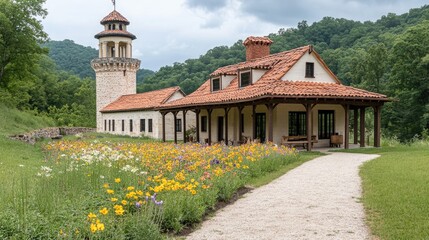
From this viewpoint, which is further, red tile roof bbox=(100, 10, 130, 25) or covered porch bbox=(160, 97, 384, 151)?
red tile roof bbox=(100, 10, 130, 25)

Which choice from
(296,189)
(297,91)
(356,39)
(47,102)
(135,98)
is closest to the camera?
(296,189)

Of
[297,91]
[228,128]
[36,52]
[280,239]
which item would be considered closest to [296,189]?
[280,239]

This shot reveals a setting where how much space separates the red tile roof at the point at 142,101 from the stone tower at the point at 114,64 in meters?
1.48

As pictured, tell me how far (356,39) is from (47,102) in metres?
45.1

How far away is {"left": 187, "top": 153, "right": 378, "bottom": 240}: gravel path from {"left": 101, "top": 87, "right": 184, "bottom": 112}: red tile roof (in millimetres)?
24169

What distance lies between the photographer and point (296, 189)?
32.0 ft

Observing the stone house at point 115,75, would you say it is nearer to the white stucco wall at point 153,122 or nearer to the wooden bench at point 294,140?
the white stucco wall at point 153,122

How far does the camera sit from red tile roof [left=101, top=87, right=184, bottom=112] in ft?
116

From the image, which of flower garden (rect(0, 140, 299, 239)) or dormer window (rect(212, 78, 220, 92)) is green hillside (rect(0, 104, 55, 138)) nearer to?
dormer window (rect(212, 78, 220, 92))

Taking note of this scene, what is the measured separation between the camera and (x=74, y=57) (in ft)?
309

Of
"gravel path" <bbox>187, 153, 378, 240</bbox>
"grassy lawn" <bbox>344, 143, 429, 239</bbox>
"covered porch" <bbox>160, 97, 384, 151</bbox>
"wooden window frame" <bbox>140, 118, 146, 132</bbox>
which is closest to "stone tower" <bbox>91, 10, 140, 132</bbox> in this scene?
"wooden window frame" <bbox>140, 118, 146, 132</bbox>

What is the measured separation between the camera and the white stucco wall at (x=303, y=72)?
21.7 meters

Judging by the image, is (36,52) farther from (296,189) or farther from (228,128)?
(296,189)

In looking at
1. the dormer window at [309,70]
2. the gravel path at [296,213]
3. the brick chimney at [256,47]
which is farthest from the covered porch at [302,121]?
the gravel path at [296,213]
